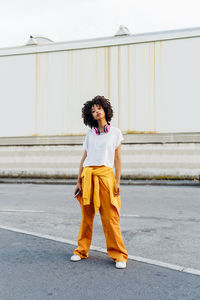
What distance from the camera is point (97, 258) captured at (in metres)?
3.99

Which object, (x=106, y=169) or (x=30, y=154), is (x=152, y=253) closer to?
(x=106, y=169)

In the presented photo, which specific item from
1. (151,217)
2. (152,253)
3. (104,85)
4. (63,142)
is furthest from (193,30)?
(152,253)

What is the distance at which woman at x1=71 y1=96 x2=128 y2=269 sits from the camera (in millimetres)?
3723

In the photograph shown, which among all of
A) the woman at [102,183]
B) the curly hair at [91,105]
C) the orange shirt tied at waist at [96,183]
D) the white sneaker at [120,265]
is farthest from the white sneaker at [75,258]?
the curly hair at [91,105]

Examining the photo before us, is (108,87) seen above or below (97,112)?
above

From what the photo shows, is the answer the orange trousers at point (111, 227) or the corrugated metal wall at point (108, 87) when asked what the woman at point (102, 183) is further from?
the corrugated metal wall at point (108, 87)

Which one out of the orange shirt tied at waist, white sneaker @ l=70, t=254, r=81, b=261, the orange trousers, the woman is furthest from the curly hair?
white sneaker @ l=70, t=254, r=81, b=261

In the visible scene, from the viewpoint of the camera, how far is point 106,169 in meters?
3.78

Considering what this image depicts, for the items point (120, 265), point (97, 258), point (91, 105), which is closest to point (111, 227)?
point (120, 265)

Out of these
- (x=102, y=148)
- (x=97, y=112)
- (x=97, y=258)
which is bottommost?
(x=97, y=258)

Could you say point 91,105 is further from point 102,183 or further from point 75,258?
point 75,258

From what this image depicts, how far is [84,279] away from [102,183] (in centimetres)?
97

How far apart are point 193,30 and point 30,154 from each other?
9.57 meters

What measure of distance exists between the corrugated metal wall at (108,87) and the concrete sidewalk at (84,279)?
12.6m
